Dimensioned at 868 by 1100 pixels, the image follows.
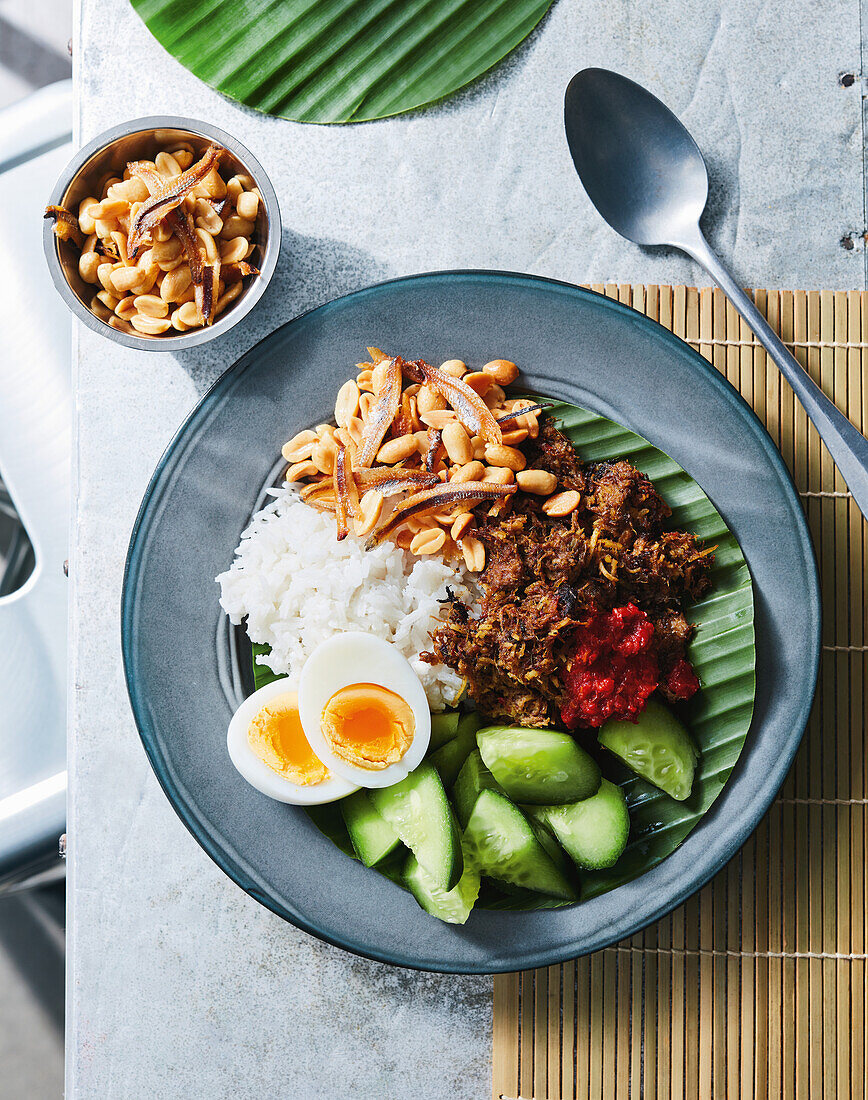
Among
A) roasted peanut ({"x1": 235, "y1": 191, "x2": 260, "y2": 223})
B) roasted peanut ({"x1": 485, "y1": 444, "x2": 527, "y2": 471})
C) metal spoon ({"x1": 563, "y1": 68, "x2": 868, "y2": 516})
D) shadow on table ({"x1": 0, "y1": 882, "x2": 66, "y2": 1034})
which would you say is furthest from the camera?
shadow on table ({"x1": 0, "y1": 882, "x2": 66, "y2": 1034})

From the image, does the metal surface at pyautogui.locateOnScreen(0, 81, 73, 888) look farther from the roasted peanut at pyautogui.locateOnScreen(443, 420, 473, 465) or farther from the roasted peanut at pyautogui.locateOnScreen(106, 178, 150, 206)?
the roasted peanut at pyautogui.locateOnScreen(443, 420, 473, 465)

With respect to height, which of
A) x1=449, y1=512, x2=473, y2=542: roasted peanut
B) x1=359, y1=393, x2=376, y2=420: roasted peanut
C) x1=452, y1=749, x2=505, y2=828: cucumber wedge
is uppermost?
x1=359, y1=393, x2=376, y2=420: roasted peanut

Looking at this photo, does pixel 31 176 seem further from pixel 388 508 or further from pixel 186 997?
pixel 186 997

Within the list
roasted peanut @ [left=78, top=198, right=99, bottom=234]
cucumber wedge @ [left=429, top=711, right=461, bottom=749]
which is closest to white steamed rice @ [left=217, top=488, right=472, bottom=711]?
cucumber wedge @ [left=429, top=711, right=461, bottom=749]

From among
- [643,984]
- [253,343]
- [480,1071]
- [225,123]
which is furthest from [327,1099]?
[225,123]

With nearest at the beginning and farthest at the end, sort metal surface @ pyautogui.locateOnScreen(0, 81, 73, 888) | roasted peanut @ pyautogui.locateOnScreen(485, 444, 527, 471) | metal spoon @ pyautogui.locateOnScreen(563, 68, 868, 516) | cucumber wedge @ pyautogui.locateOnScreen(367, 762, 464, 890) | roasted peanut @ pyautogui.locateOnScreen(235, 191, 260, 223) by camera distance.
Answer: cucumber wedge @ pyautogui.locateOnScreen(367, 762, 464, 890) < roasted peanut @ pyautogui.locateOnScreen(485, 444, 527, 471) < roasted peanut @ pyautogui.locateOnScreen(235, 191, 260, 223) < metal spoon @ pyautogui.locateOnScreen(563, 68, 868, 516) < metal surface @ pyautogui.locateOnScreen(0, 81, 73, 888)

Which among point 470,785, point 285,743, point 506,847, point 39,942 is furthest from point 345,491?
point 39,942

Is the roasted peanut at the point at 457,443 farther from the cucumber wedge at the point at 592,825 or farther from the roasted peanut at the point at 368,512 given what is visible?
the cucumber wedge at the point at 592,825
